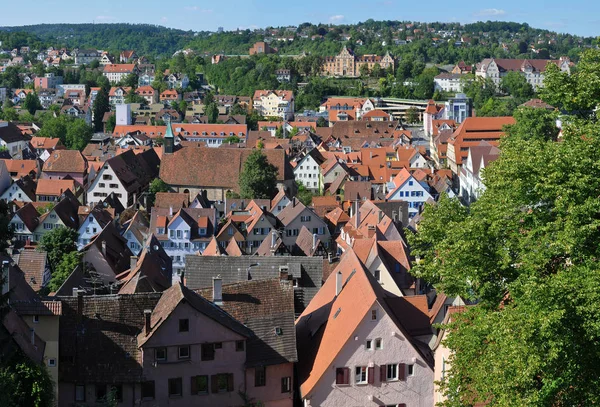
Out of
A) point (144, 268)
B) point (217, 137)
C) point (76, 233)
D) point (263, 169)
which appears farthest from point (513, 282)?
point (217, 137)

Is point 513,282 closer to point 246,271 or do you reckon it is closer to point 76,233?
point 246,271

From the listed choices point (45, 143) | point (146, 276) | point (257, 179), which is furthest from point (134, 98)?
point (146, 276)

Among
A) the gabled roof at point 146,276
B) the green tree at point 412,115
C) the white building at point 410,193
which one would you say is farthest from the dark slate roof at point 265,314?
the green tree at point 412,115

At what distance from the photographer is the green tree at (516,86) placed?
127m

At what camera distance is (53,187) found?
210 ft

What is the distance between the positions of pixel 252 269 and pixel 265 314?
646 centimetres

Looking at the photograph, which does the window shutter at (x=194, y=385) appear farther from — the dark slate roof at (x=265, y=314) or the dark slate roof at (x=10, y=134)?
the dark slate roof at (x=10, y=134)

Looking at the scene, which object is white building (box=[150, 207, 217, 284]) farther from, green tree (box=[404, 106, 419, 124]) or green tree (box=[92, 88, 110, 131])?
green tree (box=[92, 88, 110, 131])

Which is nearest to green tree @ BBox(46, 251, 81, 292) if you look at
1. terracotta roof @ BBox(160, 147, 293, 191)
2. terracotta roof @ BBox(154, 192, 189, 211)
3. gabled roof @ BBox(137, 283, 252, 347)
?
terracotta roof @ BBox(154, 192, 189, 211)

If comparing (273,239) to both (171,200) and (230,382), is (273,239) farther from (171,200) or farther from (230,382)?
(230,382)

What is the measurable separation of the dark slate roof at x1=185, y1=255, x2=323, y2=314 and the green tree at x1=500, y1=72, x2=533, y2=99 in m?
102

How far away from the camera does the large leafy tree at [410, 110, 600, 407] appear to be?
50.1 feet

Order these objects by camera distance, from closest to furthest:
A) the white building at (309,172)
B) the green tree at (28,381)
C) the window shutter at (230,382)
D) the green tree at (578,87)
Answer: the green tree at (578,87), the green tree at (28,381), the window shutter at (230,382), the white building at (309,172)

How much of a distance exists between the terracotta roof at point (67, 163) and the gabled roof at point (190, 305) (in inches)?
1977
